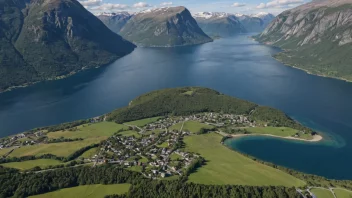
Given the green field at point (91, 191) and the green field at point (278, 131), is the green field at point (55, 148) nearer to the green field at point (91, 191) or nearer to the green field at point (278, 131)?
the green field at point (91, 191)

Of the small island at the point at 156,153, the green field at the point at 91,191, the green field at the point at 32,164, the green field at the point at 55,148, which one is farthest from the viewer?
the green field at the point at 55,148

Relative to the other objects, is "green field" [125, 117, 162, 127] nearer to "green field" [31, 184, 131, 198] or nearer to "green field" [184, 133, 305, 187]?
"green field" [184, 133, 305, 187]

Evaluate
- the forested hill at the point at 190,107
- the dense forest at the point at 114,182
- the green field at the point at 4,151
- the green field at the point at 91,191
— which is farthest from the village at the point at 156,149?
the green field at the point at 4,151

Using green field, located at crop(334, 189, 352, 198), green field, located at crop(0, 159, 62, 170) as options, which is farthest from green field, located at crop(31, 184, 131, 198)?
green field, located at crop(334, 189, 352, 198)

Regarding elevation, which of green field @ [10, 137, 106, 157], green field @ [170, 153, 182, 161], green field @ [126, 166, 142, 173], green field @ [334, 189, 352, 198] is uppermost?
green field @ [10, 137, 106, 157]

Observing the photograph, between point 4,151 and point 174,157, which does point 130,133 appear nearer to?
point 174,157

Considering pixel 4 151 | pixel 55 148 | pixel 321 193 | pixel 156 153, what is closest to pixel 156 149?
pixel 156 153
